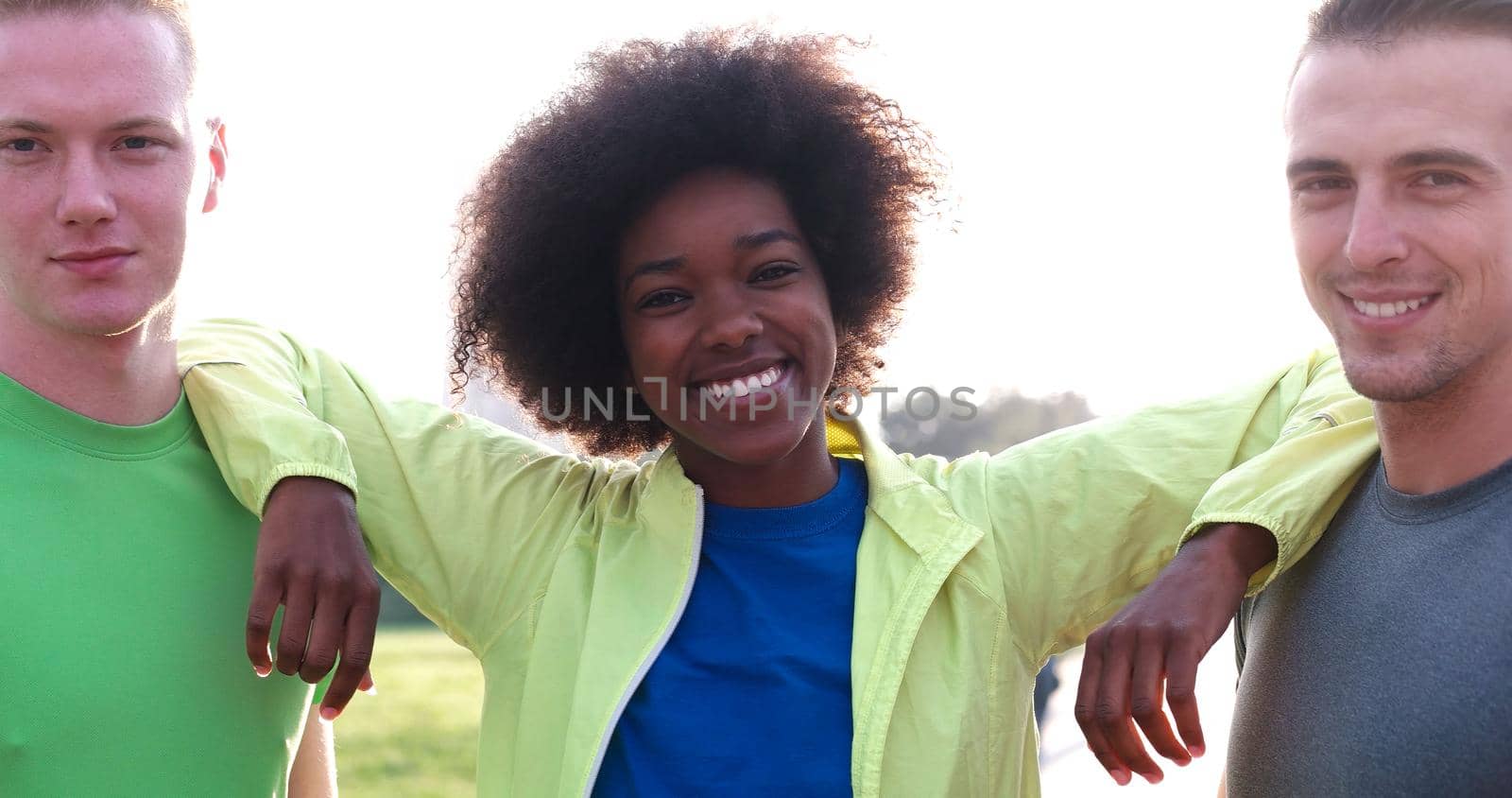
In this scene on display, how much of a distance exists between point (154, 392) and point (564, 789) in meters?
1.14

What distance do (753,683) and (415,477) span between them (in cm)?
80

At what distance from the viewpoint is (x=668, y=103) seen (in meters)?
3.29

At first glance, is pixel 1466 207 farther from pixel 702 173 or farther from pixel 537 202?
pixel 537 202

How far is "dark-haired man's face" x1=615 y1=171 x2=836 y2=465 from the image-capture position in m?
3.07

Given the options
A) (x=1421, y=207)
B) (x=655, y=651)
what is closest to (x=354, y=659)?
(x=655, y=651)

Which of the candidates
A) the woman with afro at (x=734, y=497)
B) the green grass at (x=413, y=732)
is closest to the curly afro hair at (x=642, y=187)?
the woman with afro at (x=734, y=497)

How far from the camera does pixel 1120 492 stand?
2.97 metres

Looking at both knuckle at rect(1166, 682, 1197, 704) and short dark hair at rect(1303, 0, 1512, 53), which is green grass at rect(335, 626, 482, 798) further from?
short dark hair at rect(1303, 0, 1512, 53)

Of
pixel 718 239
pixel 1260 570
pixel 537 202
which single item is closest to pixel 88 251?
pixel 537 202

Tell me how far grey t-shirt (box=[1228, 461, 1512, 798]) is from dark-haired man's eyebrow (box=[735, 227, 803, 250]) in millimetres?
1215

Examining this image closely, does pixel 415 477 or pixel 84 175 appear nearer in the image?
pixel 84 175

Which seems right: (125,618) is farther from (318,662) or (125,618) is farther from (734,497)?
(734,497)

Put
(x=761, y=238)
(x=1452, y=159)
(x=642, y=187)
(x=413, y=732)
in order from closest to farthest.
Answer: (x=1452, y=159)
(x=761, y=238)
(x=642, y=187)
(x=413, y=732)

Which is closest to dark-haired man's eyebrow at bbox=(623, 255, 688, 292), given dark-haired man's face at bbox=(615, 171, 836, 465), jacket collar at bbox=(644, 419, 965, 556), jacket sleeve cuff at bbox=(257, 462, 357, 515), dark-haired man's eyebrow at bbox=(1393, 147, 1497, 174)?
dark-haired man's face at bbox=(615, 171, 836, 465)
